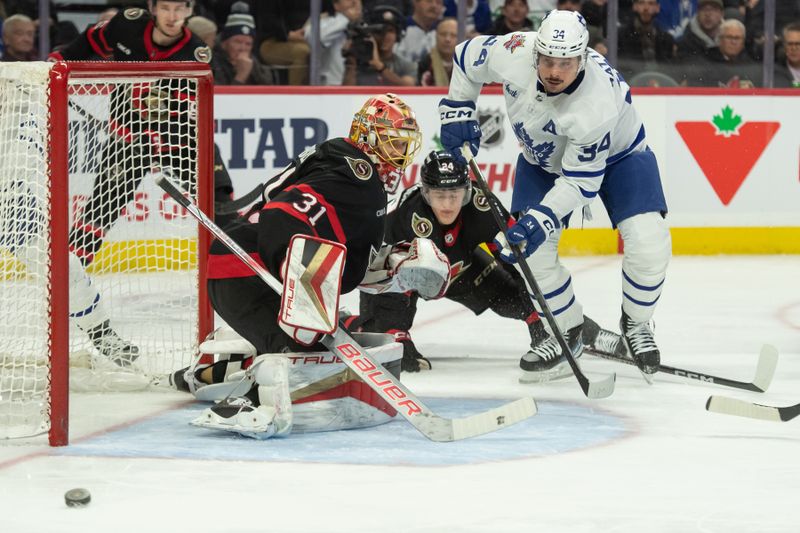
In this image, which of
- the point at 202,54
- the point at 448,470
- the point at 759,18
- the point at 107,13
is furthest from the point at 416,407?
the point at 759,18

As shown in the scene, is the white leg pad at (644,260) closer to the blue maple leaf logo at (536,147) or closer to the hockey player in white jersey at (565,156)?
the hockey player in white jersey at (565,156)

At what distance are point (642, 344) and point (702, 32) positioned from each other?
11.4ft

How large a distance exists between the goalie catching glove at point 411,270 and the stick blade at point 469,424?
43cm

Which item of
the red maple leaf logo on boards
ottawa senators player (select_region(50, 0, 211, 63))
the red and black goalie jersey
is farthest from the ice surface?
the red maple leaf logo on boards

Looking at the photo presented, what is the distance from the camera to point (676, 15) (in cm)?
694

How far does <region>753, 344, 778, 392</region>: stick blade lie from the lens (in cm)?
375

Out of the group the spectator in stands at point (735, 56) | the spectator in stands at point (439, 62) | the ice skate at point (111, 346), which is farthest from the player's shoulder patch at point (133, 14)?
the spectator in stands at point (735, 56)

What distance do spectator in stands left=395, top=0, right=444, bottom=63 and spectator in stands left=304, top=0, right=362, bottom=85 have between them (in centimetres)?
27

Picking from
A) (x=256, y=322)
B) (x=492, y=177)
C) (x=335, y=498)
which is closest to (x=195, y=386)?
(x=256, y=322)

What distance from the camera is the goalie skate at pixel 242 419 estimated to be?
9.73ft

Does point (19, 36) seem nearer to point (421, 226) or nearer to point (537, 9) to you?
point (537, 9)

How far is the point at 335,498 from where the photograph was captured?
2.54 metres

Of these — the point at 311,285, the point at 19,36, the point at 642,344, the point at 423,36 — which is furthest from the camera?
the point at 423,36

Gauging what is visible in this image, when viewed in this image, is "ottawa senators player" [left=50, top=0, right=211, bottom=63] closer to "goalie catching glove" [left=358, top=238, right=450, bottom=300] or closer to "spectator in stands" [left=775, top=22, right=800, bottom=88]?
"goalie catching glove" [left=358, top=238, right=450, bottom=300]
